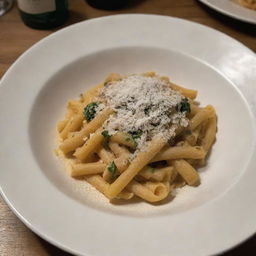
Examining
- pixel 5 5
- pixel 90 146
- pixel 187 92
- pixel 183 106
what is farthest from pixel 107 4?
pixel 90 146

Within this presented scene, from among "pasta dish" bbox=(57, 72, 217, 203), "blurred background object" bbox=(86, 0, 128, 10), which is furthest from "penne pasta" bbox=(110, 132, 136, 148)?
"blurred background object" bbox=(86, 0, 128, 10)

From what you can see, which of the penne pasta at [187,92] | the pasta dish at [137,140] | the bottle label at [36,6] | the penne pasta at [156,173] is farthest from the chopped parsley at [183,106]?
the bottle label at [36,6]

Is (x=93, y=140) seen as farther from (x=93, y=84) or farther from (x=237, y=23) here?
(x=237, y=23)

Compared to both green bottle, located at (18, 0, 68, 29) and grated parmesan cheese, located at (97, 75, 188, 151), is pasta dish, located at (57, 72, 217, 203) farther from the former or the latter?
green bottle, located at (18, 0, 68, 29)

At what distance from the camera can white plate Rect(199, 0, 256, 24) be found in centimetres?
172

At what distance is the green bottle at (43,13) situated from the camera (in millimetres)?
1664

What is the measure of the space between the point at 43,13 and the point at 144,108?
0.73m

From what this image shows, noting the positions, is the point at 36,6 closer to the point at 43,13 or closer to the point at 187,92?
the point at 43,13

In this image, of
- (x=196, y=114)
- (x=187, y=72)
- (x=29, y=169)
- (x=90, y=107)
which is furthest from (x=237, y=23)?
(x=29, y=169)

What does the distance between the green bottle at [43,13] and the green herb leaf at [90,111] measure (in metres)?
0.56

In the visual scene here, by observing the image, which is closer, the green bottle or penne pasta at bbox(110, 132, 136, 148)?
penne pasta at bbox(110, 132, 136, 148)

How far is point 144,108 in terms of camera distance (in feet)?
4.21

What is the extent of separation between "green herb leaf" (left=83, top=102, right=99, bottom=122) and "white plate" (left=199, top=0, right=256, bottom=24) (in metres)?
0.77

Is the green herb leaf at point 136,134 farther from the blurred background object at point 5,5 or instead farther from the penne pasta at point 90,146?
the blurred background object at point 5,5
